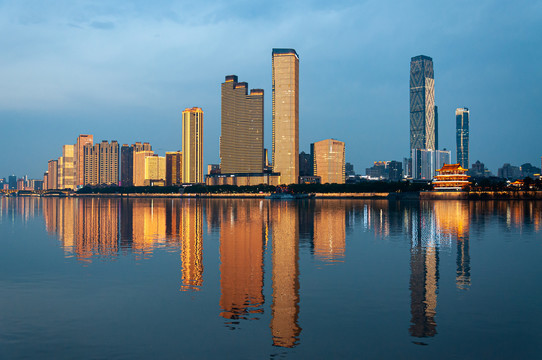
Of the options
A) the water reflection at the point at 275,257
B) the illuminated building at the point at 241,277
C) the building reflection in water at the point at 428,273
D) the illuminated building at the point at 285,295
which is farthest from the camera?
the illuminated building at the point at 241,277

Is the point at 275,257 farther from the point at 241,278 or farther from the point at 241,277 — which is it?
the point at 241,278

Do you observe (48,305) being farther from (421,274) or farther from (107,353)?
(421,274)

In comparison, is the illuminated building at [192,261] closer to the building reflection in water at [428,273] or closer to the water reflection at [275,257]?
the water reflection at [275,257]

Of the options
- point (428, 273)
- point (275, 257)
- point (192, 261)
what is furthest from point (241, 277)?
point (428, 273)

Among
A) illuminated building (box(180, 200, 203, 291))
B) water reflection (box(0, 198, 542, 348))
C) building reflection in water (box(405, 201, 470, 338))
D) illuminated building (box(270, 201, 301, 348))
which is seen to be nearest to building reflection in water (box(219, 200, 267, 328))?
water reflection (box(0, 198, 542, 348))

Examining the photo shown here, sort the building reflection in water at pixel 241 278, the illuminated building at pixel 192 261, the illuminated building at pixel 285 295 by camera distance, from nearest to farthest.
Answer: the illuminated building at pixel 285 295 < the building reflection in water at pixel 241 278 < the illuminated building at pixel 192 261

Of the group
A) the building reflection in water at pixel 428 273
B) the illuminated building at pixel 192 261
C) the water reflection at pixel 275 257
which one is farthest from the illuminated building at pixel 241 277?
the building reflection in water at pixel 428 273

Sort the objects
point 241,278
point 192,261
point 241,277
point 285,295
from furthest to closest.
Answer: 1. point 192,261
2. point 241,277
3. point 241,278
4. point 285,295

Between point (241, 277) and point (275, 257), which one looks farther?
point (275, 257)

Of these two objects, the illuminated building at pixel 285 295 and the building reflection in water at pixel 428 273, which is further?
the building reflection in water at pixel 428 273

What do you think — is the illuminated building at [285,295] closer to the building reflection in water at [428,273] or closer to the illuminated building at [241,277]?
the illuminated building at [241,277]

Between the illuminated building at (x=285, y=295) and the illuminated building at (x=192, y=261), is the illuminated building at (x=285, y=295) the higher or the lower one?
the higher one

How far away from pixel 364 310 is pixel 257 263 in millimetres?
13929

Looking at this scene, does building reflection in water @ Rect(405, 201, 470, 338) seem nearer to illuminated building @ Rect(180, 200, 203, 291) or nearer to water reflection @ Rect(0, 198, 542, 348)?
water reflection @ Rect(0, 198, 542, 348)
